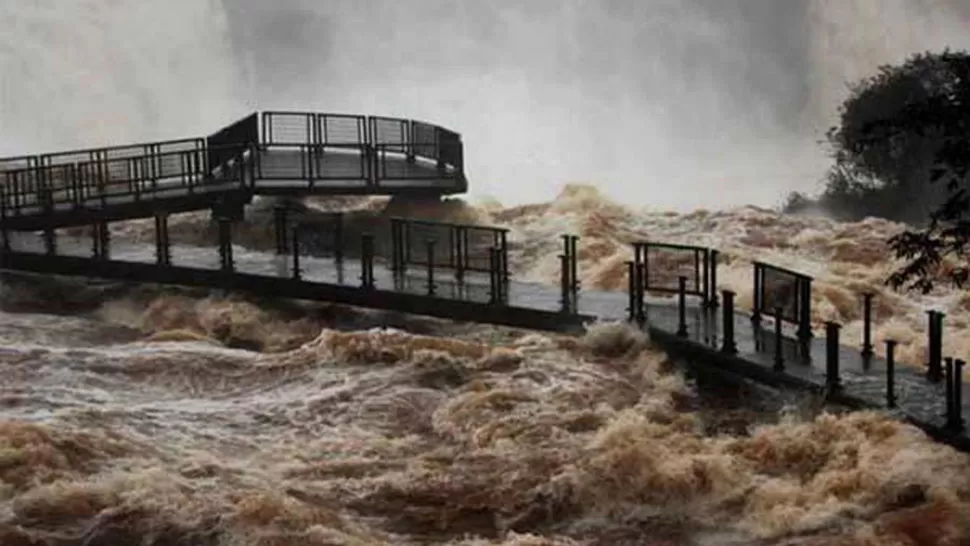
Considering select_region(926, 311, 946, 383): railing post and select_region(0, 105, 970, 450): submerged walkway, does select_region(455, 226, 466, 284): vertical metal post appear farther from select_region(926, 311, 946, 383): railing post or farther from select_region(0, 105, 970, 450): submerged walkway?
select_region(926, 311, 946, 383): railing post

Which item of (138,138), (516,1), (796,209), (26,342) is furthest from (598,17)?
(26,342)

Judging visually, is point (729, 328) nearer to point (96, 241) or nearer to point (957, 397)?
point (957, 397)

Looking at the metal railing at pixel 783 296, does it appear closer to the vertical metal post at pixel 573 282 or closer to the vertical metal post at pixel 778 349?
the vertical metal post at pixel 778 349

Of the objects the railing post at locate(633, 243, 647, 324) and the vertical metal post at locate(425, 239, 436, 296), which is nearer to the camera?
the railing post at locate(633, 243, 647, 324)

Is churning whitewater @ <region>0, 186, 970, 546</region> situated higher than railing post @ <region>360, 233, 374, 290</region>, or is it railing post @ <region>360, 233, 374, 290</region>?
railing post @ <region>360, 233, 374, 290</region>

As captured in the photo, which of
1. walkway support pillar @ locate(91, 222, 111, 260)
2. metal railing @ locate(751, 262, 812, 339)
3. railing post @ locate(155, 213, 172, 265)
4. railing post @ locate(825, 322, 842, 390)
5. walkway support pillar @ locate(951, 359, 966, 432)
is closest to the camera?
walkway support pillar @ locate(951, 359, 966, 432)

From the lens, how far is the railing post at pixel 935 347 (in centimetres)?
1466

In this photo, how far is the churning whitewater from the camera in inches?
473

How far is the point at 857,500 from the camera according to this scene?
40.6 ft

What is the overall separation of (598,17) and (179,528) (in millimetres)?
53110

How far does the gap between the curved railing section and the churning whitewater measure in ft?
13.6

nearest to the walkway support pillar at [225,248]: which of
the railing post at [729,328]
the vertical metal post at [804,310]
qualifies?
the railing post at [729,328]

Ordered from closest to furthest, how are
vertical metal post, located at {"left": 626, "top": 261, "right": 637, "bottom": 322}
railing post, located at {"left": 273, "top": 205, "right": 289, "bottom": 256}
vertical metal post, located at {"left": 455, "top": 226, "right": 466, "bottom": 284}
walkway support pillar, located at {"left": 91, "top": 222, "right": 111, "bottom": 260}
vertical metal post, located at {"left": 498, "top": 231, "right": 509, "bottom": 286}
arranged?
1. vertical metal post, located at {"left": 626, "top": 261, "right": 637, "bottom": 322}
2. vertical metal post, located at {"left": 498, "top": 231, "right": 509, "bottom": 286}
3. vertical metal post, located at {"left": 455, "top": 226, "right": 466, "bottom": 284}
4. railing post, located at {"left": 273, "top": 205, "right": 289, "bottom": 256}
5. walkway support pillar, located at {"left": 91, "top": 222, "right": 111, "bottom": 260}

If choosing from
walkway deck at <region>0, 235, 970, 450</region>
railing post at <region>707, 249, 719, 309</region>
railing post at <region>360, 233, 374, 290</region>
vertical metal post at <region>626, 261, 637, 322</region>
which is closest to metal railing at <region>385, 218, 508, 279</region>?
walkway deck at <region>0, 235, 970, 450</region>
